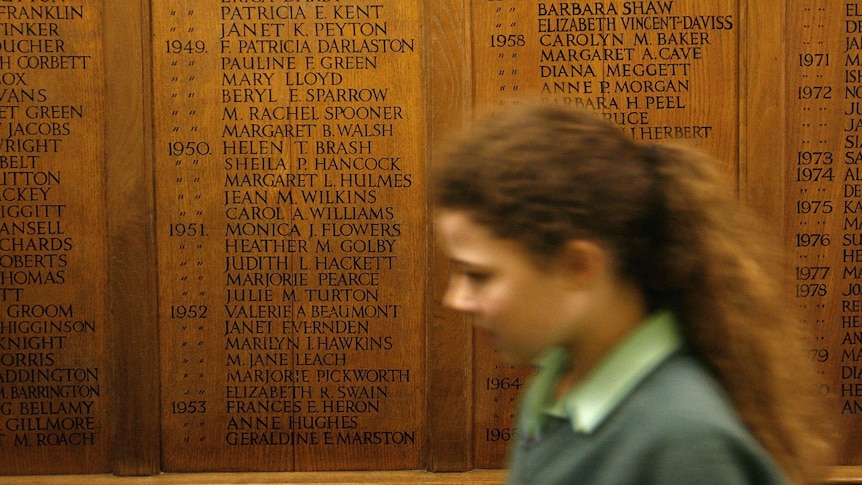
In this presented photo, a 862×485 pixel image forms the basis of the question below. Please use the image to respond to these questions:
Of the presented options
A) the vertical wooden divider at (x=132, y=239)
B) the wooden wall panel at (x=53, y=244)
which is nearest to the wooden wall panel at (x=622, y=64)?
the vertical wooden divider at (x=132, y=239)

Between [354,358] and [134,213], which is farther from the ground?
[134,213]

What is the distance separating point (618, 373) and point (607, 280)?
0.13 metres

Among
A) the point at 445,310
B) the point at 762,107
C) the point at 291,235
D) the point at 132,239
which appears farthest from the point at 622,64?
the point at 132,239

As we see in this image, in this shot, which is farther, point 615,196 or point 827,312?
point 827,312

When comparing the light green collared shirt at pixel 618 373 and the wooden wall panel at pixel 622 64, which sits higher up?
the wooden wall panel at pixel 622 64

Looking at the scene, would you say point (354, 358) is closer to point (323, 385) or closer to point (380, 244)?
point (323, 385)

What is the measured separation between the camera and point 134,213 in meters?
3.26

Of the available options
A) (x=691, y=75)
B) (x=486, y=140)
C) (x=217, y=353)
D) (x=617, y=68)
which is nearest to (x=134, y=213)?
(x=217, y=353)

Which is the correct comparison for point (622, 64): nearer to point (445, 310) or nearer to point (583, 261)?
point (445, 310)

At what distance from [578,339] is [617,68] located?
7.44ft

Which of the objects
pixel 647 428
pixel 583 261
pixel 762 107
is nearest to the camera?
pixel 647 428

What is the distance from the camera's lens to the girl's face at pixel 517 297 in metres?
1.17

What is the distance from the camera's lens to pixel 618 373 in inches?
43.6

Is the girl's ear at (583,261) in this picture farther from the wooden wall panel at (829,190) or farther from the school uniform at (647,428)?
the wooden wall panel at (829,190)
